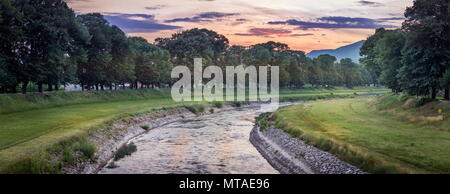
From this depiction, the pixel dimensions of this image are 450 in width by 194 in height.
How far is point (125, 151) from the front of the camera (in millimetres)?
38219

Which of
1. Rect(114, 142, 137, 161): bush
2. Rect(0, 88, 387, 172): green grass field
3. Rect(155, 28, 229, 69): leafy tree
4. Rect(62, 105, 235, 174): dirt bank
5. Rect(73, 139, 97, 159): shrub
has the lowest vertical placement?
Rect(114, 142, 137, 161): bush

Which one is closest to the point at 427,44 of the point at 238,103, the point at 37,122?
the point at 37,122

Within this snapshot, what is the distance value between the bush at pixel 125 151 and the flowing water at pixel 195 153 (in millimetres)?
548

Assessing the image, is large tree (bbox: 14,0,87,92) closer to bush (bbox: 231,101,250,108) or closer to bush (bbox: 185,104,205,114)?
bush (bbox: 185,104,205,114)

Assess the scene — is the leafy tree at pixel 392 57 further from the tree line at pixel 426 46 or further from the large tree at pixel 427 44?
the large tree at pixel 427 44

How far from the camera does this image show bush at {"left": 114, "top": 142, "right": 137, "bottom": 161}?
35.9 meters

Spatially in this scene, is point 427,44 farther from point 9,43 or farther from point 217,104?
point 9,43

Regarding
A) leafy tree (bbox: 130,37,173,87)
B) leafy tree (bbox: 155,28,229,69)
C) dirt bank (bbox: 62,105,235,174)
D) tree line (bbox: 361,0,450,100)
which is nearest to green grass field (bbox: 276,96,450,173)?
tree line (bbox: 361,0,450,100)

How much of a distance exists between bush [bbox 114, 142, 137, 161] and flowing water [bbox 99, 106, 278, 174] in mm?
548

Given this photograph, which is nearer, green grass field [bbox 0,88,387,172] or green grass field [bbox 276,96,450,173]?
green grass field [bbox 276,96,450,173]

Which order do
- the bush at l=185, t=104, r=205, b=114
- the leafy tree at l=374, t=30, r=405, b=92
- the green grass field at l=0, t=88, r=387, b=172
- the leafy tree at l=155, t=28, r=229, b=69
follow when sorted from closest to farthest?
the green grass field at l=0, t=88, r=387, b=172
the leafy tree at l=374, t=30, r=405, b=92
the bush at l=185, t=104, r=205, b=114
the leafy tree at l=155, t=28, r=229, b=69

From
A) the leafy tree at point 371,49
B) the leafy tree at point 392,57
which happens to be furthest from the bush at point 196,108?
the leafy tree at point 371,49

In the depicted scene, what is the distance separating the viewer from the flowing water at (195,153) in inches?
1206
